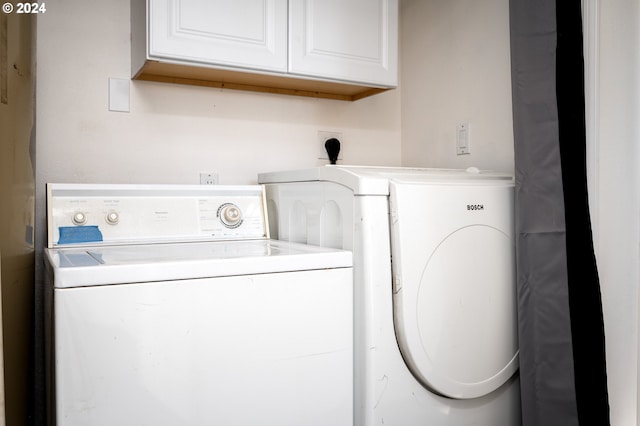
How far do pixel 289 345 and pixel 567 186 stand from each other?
2.78 feet

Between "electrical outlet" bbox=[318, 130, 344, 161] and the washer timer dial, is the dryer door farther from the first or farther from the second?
"electrical outlet" bbox=[318, 130, 344, 161]

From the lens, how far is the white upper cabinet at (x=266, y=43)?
1628 mm

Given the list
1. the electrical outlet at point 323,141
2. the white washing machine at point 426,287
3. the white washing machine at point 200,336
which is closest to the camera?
the white washing machine at point 200,336

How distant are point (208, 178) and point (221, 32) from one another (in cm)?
56

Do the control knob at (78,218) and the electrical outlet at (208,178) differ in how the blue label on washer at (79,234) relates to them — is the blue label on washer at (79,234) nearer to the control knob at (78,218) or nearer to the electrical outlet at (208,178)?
the control knob at (78,218)

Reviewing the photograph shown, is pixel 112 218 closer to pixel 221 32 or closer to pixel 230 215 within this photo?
pixel 230 215

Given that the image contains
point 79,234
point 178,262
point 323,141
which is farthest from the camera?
point 323,141

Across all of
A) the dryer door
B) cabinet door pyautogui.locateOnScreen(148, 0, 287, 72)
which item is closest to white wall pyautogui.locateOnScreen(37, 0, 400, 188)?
cabinet door pyautogui.locateOnScreen(148, 0, 287, 72)

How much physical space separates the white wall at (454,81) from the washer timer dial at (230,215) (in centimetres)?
90

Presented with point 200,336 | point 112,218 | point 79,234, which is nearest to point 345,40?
point 112,218

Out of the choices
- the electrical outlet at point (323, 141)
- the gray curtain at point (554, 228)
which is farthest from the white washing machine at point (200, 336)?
the electrical outlet at point (323, 141)

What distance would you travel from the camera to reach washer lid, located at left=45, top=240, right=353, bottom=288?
103 centimetres

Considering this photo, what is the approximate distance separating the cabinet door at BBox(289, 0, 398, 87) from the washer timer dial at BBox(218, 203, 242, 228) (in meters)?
0.52

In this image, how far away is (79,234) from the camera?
5.23 feet
